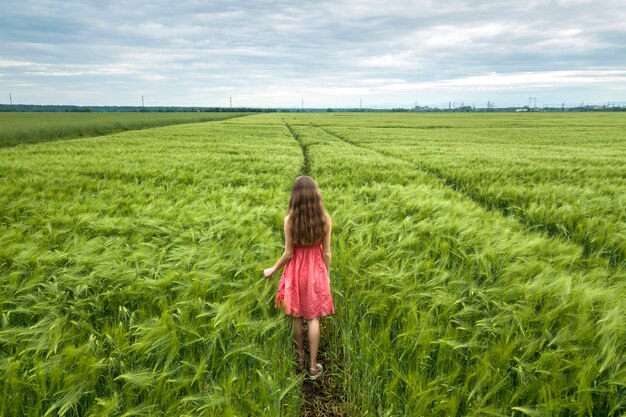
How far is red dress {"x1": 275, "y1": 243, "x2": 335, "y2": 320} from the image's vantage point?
9.09ft

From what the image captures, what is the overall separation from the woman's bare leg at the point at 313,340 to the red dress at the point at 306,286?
6 centimetres

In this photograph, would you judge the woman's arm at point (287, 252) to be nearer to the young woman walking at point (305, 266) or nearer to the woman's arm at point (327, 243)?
the young woman walking at point (305, 266)

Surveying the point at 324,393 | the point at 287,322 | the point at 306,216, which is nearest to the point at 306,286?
the point at 287,322

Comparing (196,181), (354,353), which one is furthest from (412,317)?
(196,181)

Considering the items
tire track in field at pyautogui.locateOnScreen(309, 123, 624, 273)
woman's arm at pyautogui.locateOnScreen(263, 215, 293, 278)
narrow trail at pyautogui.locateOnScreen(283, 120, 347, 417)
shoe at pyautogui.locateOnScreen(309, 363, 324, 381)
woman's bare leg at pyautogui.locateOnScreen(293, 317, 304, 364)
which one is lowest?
narrow trail at pyautogui.locateOnScreen(283, 120, 347, 417)

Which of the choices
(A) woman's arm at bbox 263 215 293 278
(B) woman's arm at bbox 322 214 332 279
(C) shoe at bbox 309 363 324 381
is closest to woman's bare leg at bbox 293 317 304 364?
(C) shoe at bbox 309 363 324 381

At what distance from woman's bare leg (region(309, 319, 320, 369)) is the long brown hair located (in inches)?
24.5

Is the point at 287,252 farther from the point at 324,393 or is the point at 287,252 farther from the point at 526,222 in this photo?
the point at 526,222

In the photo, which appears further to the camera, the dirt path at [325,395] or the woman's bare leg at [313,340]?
the woman's bare leg at [313,340]

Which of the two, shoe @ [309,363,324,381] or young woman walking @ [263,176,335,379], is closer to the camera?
shoe @ [309,363,324,381]

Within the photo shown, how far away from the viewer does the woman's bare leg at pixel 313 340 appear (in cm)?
261

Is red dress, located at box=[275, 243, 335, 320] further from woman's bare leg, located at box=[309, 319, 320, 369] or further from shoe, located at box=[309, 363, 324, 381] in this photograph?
shoe, located at box=[309, 363, 324, 381]


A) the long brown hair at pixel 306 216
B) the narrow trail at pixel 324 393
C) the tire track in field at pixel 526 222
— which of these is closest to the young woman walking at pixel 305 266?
the long brown hair at pixel 306 216

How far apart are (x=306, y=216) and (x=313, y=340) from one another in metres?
0.94
